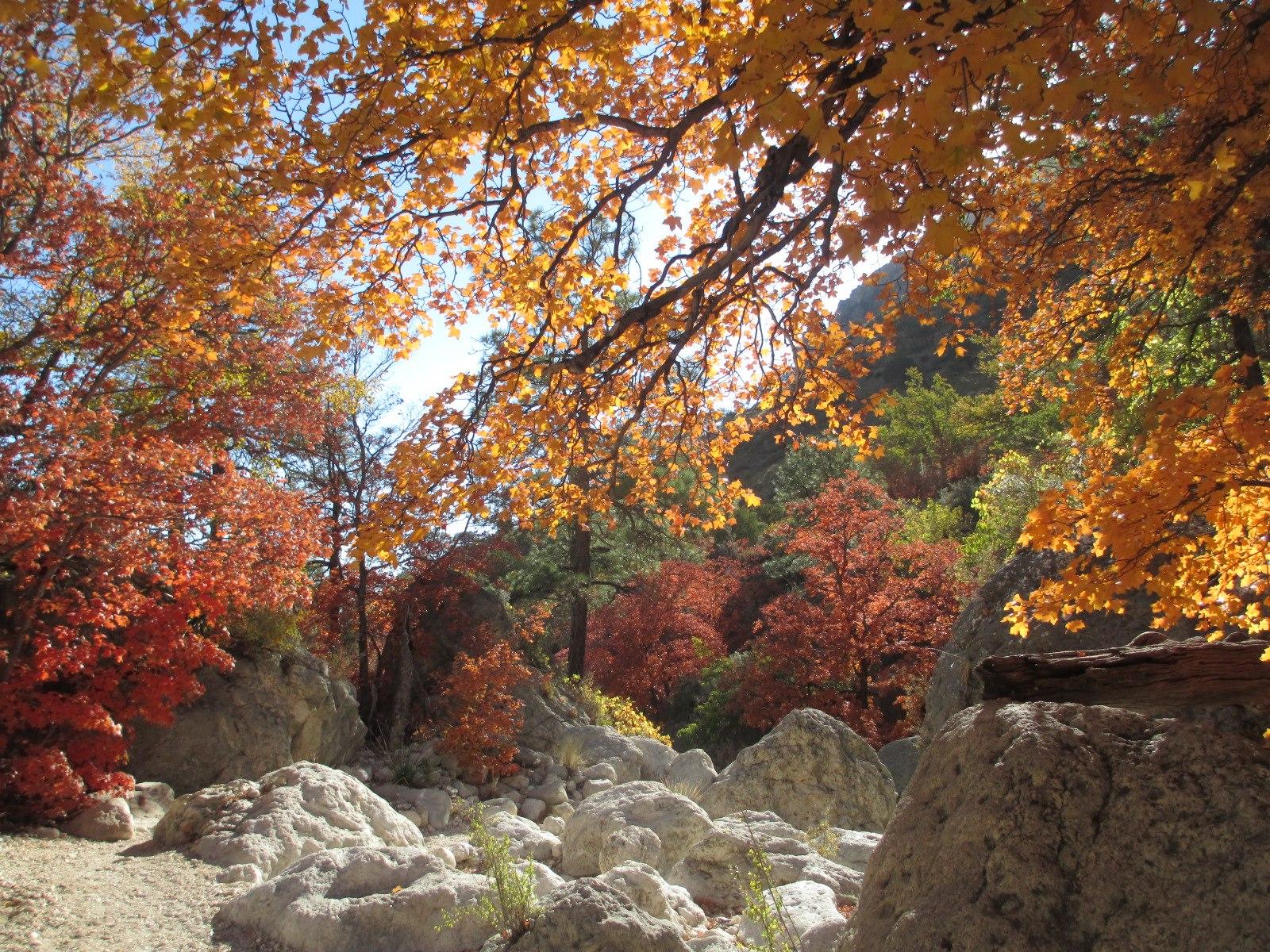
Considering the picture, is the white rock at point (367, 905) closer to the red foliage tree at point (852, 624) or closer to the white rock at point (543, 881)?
the white rock at point (543, 881)

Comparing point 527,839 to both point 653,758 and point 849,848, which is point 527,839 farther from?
point 653,758

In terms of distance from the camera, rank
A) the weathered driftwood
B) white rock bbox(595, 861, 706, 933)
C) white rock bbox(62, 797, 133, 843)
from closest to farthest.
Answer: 1. the weathered driftwood
2. white rock bbox(595, 861, 706, 933)
3. white rock bbox(62, 797, 133, 843)

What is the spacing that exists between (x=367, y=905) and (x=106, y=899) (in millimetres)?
1651

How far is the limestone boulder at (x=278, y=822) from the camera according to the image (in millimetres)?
5461

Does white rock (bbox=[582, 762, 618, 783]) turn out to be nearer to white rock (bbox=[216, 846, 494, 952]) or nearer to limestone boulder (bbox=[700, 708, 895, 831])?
limestone boulder (bbox=[700, 708, 895, 831])

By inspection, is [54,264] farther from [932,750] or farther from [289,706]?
[932,750]

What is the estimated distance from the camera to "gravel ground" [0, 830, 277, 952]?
403cm

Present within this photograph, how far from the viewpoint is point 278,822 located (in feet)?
19.1

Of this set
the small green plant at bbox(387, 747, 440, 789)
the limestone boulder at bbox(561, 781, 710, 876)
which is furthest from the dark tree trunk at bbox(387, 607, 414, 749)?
the limestone boulder at bbox(561, 781, 710, 876)

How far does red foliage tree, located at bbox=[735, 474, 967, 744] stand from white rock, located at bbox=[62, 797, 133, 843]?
9.05m

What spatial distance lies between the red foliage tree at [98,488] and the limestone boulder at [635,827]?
3197 millimetres

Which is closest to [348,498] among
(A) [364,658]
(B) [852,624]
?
(A) [364,658]

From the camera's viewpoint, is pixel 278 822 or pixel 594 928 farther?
pixel 278 822

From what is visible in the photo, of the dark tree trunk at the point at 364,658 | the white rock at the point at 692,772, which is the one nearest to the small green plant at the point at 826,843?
the white rock at the point at 692,772
